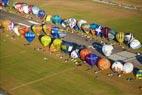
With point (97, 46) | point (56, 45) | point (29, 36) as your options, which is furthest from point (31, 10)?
point (97, 46)

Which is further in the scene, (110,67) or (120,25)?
(120,25)

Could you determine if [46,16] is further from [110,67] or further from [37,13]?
[110,67]

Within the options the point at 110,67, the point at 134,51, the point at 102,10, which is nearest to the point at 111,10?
the point at 102,10

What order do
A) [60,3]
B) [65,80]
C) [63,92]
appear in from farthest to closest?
[60,3] < [65,80] < [63,92]

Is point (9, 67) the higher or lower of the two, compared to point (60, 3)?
lower

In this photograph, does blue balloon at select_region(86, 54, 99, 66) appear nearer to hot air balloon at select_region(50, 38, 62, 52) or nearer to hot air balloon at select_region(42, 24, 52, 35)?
hot air balloon at select_region(50, 38, 62, 52)

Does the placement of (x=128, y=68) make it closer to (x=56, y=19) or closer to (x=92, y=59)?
(x=92, y=59)

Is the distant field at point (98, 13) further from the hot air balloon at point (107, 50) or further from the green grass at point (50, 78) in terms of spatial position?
the green grass at point (50, 78)

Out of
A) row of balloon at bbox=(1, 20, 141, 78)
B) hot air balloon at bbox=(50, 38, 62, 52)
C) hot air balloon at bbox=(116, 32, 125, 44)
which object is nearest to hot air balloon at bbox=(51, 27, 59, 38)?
row of balloon at bbox=(1, 20, 141, 78)
